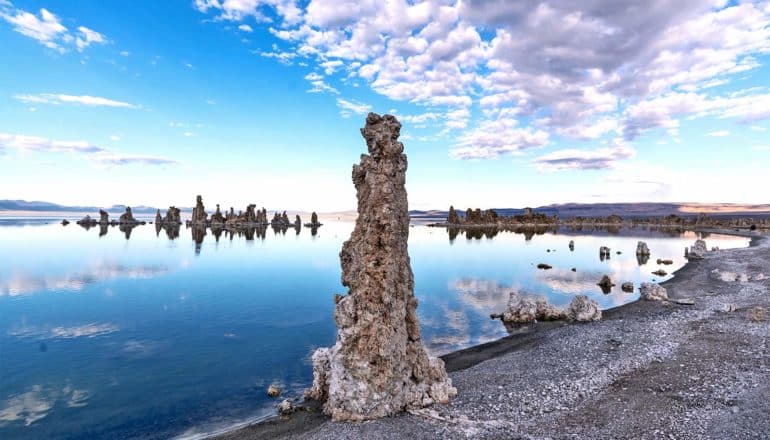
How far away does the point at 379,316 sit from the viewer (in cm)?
1277

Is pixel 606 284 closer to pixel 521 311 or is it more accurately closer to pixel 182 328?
pixel 521 311

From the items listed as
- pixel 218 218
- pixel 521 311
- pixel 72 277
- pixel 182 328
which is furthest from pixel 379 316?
pixel 218 218

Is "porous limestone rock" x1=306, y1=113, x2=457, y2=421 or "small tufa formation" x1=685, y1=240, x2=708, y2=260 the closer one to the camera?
"porous limestone rock" x1=306, y1=113, x2=457, y2=421

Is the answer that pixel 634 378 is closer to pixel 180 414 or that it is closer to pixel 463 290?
pixel 180 414

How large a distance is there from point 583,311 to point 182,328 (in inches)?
935

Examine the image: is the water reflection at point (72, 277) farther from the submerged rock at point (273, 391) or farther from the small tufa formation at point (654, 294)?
the small tufa formation at point (654, 294)

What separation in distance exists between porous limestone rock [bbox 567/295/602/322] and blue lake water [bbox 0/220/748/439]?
4.55 meters

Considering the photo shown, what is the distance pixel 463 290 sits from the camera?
38062 mm

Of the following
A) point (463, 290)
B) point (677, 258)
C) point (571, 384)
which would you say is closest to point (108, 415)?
point (571, 384)

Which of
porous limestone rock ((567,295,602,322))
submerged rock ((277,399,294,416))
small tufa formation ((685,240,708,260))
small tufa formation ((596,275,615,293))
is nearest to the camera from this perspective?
submerged rock ((277,399,294,416))

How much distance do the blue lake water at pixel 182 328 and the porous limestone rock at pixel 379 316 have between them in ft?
13.0

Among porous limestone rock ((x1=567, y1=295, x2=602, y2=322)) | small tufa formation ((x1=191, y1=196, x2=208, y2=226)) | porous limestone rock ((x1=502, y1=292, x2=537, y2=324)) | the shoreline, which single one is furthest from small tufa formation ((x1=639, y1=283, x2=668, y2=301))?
small tufa formation ((x1=191, y1=196, x2=208, y2=226))

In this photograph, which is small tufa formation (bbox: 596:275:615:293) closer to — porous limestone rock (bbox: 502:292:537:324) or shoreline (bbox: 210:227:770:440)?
shoreline (bbox: 210:227:770:440)

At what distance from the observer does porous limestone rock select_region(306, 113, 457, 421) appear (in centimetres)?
1241
